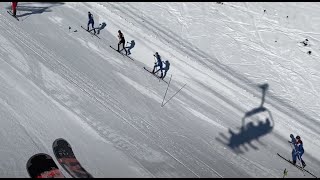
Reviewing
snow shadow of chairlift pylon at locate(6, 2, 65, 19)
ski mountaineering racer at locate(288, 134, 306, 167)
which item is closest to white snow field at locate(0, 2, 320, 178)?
snow shadow of chairlift pylon at locate(6, 2, 65, 19)

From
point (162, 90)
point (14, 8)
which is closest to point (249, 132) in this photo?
point (162, 90)

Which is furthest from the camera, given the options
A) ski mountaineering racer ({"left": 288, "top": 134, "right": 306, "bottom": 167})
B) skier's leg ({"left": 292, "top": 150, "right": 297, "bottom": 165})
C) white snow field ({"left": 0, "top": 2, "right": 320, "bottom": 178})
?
skier's leg ({"left": 292, "top": 150, "right": 297, "bottom": 165})

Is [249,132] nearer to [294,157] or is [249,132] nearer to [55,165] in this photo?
[294,157]

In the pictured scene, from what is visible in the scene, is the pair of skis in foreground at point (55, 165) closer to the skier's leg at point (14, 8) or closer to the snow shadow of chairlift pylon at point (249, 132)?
the snow shadow of chairlift pylon at point (249, 132)

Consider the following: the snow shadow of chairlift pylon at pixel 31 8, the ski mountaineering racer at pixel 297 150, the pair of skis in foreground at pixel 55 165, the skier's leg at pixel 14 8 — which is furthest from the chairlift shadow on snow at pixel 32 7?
the ski mountaineering racer at pixel 297 150

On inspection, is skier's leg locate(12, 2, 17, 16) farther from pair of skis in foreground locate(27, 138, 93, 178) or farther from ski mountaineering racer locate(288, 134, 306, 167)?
ski mountaineering racer locate(288, 134, 306, 167)

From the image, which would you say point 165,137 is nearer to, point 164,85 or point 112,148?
point 112,148

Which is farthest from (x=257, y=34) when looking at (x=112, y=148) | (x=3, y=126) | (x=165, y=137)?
(x=3, y=126)
